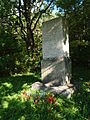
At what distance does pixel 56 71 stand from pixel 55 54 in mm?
611

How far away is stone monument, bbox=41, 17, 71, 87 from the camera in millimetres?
5328

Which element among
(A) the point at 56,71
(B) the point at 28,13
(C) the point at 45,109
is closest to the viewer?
(C) the point at 45,109

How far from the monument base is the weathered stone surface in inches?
9.1

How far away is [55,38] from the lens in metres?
5.50

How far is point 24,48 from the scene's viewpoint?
10562mm

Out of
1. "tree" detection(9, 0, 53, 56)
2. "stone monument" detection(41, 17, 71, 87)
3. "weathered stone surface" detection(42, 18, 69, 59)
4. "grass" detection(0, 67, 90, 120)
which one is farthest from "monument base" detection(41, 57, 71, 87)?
"tree" detection(9, 0, 53, 56)

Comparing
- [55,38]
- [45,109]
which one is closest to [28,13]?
[55,38]

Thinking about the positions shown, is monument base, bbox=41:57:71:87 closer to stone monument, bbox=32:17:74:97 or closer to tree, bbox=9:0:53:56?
stone monument, bbox=32:17:74:97

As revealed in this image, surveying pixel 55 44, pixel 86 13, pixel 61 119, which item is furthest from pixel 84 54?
pixel 61 119

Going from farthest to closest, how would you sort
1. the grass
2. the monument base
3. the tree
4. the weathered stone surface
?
the tree, the weathered stone surface, the monument base, the grass

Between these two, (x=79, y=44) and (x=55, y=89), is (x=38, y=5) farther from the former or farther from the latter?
(x=55, y=89)

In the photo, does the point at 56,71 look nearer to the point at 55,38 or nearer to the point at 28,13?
the point at 55,38

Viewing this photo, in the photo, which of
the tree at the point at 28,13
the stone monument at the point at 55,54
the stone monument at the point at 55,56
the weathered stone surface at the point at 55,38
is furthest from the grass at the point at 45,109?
the tree at the point at 28,13

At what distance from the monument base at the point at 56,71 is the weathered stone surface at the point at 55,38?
0.76 ft
